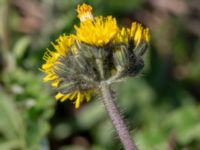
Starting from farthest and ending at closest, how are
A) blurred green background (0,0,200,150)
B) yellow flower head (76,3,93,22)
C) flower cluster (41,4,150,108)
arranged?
1. blurred green background (0,0,200,150)
2. yellow flower head (76,3,93,22)
3. flower cluster (41,4,150,108)

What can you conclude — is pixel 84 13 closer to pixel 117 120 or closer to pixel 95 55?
pixel 95 55

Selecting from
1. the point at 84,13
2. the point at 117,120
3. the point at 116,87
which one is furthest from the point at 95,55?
the point at 116,87

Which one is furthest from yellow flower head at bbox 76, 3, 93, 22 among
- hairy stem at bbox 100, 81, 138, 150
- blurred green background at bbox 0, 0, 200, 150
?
blurred green background at bbox 0, 0, 200, 150

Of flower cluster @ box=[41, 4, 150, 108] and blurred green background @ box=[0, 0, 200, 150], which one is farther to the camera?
blurred green background @ box=[0, 0, 200, 150]

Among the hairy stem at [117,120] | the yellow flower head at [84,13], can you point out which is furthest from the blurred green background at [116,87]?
the yellow flower head at [84,13]

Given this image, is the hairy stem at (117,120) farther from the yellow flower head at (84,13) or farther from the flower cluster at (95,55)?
the yellow flower head at (84,13)

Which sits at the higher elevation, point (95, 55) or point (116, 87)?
point (116, 87)

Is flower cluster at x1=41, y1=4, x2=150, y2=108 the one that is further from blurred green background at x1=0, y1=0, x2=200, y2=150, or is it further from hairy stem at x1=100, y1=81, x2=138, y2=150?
blurred green background at x1=0, y1=0, x2=200, y2=150
